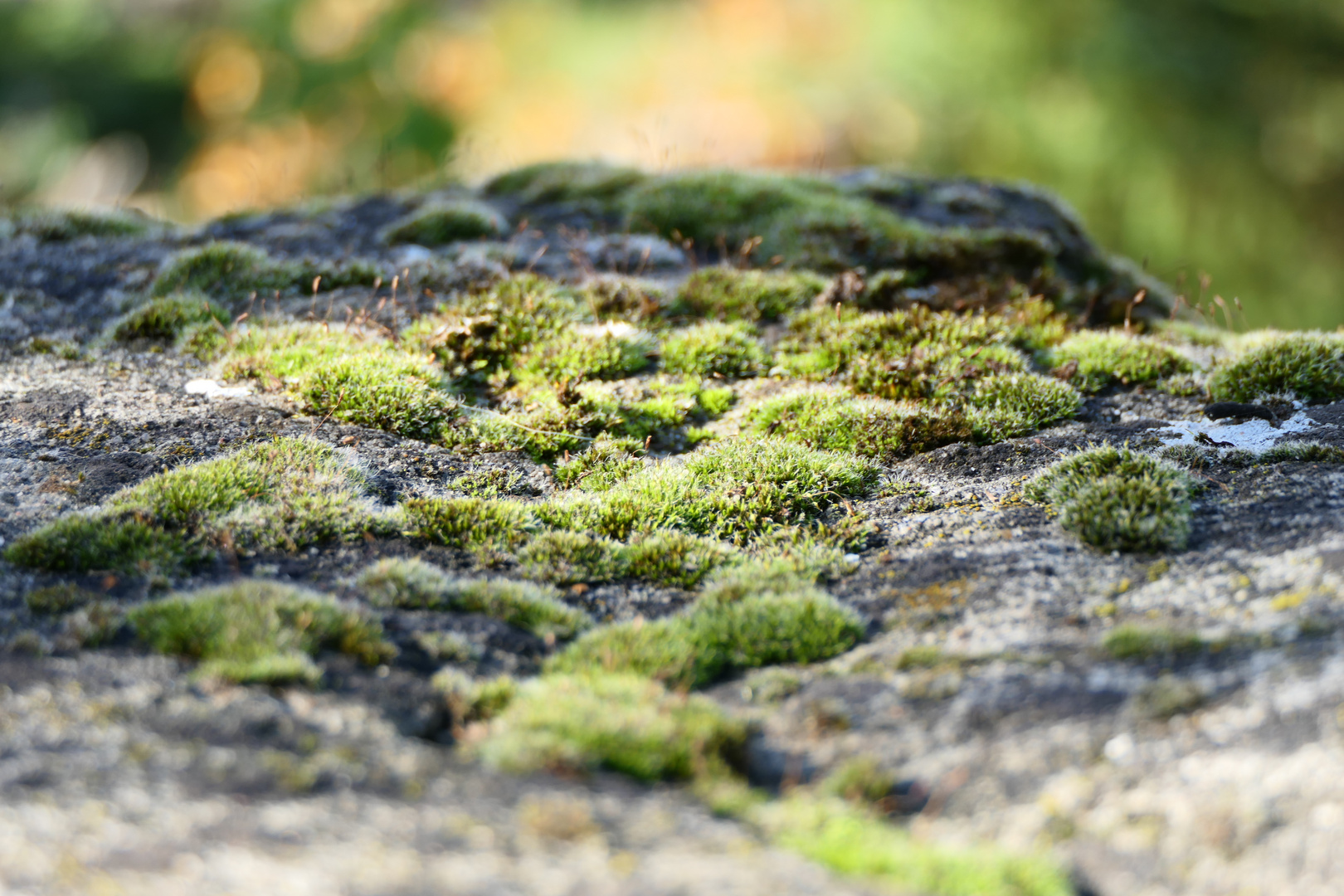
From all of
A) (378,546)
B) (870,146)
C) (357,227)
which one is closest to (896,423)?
(378,546)

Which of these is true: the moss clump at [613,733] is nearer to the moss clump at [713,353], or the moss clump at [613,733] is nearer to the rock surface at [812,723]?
the rock surface at [812,723]

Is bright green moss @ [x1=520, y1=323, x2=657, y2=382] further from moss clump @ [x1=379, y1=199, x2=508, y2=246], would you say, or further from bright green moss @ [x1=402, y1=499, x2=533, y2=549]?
moss clump @ [x1=379, y1=199, x2=508, y2=246]

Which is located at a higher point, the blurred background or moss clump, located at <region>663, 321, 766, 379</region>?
the blurred background

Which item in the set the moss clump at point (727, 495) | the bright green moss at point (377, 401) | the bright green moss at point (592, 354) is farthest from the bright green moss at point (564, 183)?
the moss clump at point (727, 495)

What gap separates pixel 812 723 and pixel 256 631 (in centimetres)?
257

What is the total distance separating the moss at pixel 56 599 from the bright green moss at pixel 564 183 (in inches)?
301

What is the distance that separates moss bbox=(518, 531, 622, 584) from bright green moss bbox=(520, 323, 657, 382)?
7.24ft

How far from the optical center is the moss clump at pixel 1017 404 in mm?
6266

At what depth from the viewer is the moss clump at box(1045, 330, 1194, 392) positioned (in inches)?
275

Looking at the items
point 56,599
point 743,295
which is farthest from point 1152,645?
point 743,295

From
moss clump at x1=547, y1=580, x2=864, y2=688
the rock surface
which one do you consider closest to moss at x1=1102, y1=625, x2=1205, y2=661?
the rock surface

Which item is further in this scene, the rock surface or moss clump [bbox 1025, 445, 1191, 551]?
moss clump [bbox 1025, 445, 1191, 551]

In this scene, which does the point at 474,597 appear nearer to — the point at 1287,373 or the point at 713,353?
the point at 713,353

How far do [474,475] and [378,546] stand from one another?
1116 mm
